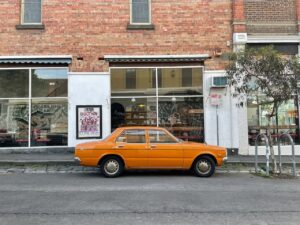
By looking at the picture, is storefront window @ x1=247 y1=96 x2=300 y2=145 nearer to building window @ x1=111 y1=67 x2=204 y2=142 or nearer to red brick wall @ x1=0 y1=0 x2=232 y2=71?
building window @ x1=111 y1=67 x2=204 y2=142

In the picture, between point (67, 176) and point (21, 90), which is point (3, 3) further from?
point (67, 176)

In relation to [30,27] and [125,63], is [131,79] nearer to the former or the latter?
[125,63]

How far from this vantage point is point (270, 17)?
16.1m

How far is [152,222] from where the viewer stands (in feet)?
20.5

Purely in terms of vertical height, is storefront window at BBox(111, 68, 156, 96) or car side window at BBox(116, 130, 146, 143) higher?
storefront window at BBox(111, 68, 156, 96)

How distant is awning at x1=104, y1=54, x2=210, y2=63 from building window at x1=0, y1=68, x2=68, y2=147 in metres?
2.18

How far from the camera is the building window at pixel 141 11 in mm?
16250

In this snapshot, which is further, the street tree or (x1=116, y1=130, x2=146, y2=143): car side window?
the street tree

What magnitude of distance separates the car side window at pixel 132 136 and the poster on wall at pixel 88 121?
14.3 feet

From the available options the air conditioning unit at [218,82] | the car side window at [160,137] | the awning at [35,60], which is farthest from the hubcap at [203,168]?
the awning at [35,60]

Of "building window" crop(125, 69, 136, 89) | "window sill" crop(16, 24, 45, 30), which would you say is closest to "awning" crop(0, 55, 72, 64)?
"window sill" crop(16, 24, 45, 30)

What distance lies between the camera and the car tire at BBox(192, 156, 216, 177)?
11281 mm

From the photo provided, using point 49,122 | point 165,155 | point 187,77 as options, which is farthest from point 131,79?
point 165,155

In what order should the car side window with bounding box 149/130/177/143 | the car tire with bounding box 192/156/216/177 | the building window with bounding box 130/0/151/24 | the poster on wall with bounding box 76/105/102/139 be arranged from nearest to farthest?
the car tire with bounding box 192/156/216/177 → the car side window with bounding box 149/130/177/143 → the poster on wall with bounding box 76/105/102/139 → the building window with bounding box 130/0/151/24
